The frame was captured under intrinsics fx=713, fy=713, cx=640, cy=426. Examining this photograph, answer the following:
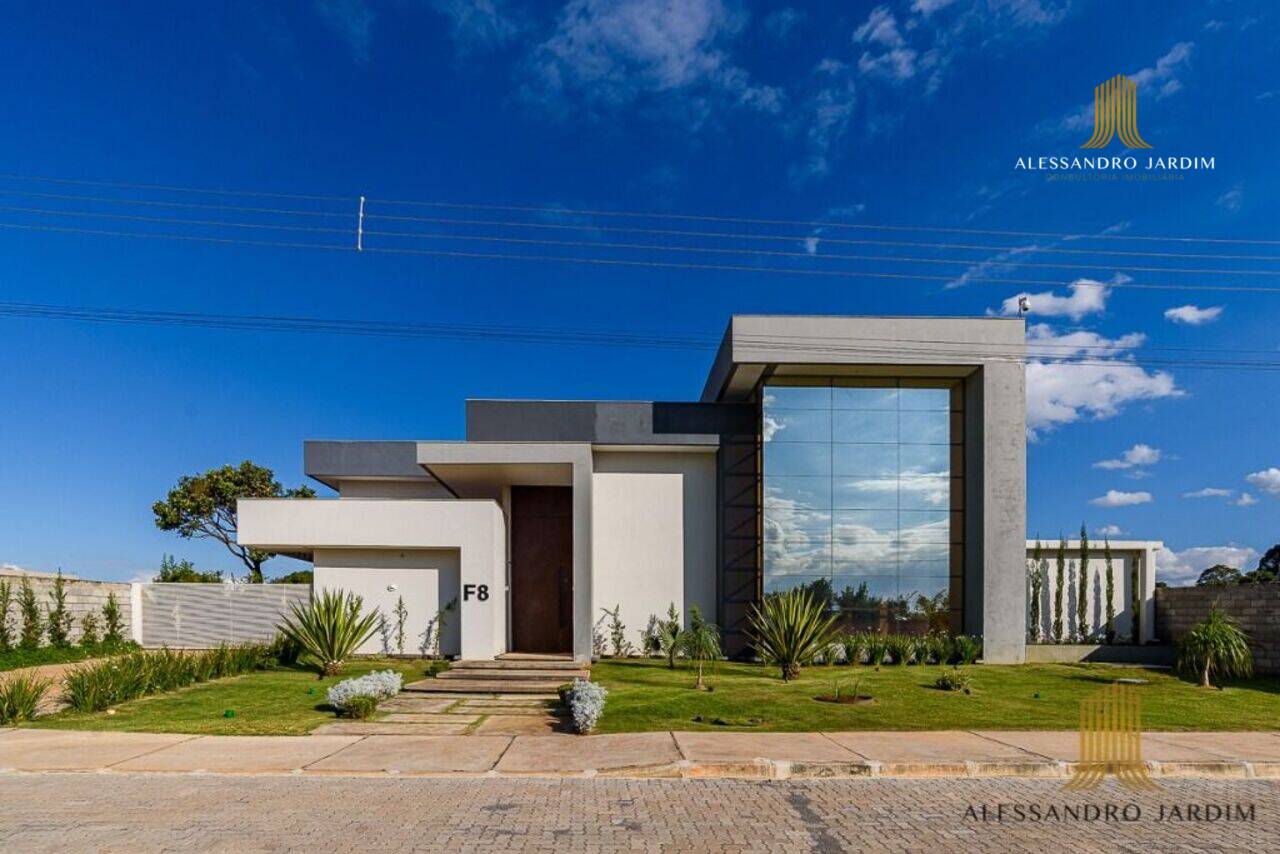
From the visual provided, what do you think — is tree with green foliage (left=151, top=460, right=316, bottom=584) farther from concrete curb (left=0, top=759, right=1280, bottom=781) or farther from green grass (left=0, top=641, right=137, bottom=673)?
concrete curb (left=0, top=759, right=1280, bottom=781)

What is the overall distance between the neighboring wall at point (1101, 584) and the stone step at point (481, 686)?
11674 mm

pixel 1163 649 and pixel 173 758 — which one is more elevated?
pixel 173 758

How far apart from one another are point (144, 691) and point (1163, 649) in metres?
19.9

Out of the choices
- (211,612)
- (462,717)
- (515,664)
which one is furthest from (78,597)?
(462,717)

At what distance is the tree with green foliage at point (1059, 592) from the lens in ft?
54.1

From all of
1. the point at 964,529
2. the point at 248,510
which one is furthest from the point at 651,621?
the point at 248,510

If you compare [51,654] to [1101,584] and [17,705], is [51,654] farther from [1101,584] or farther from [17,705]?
[1101,584]

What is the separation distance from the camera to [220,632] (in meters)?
19.1

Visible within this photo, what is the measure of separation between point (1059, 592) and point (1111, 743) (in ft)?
29.7

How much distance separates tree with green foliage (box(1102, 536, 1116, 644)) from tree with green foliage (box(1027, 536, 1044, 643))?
1.48 metres

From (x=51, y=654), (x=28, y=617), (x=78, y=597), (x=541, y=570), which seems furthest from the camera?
(x=78, y=597)

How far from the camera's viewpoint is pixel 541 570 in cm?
1741

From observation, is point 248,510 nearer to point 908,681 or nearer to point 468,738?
point 468,738

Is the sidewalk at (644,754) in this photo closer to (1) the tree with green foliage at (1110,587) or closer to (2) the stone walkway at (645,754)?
(2) the stone walkway at (645,754)
